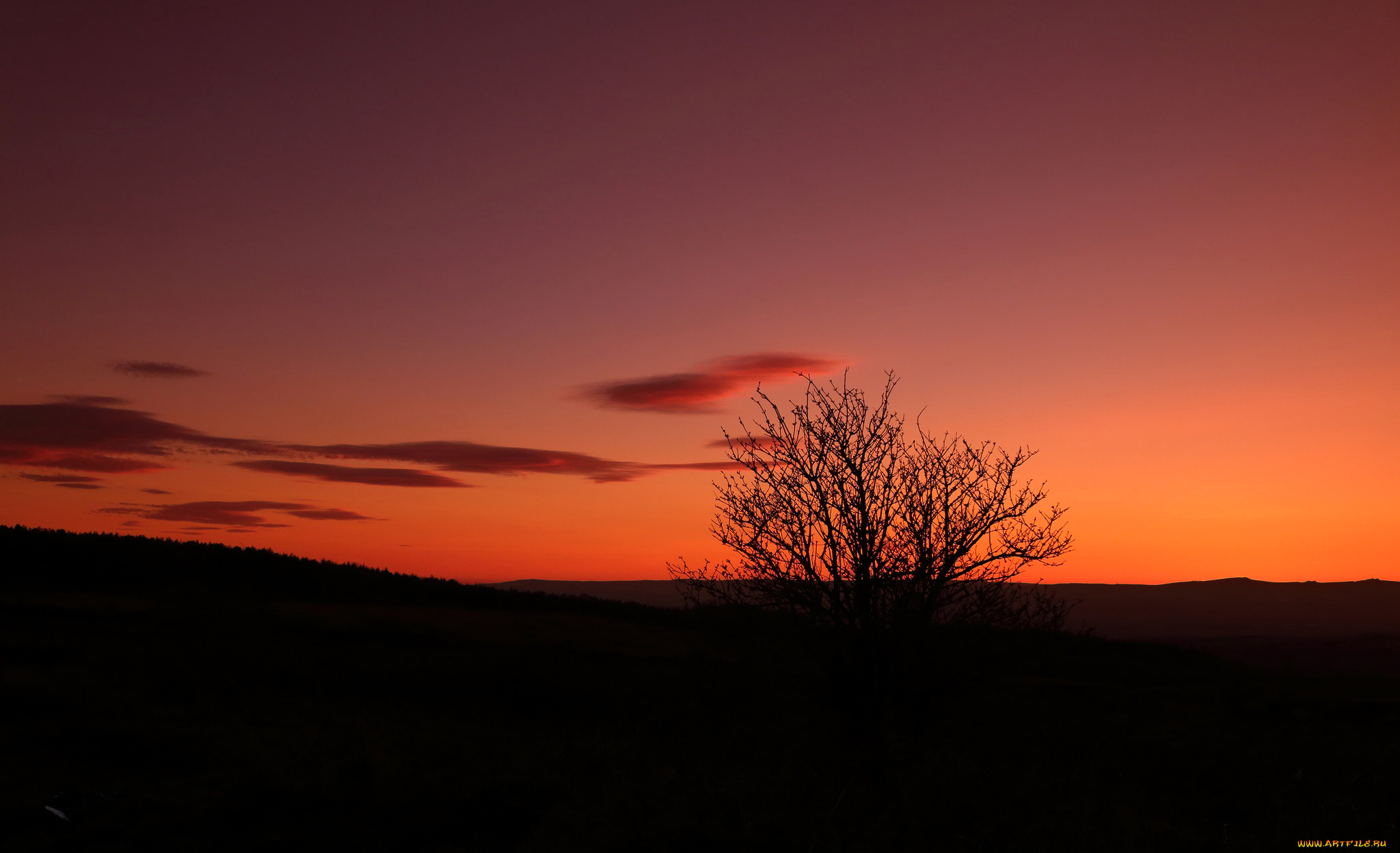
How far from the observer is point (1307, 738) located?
19.4 m

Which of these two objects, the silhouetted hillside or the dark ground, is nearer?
the dark ground

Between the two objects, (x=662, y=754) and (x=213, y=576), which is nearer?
(x=662, y=754)

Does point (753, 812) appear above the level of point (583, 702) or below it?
above

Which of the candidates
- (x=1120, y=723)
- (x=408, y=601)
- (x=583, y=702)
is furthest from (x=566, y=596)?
(x=1120, y=723)

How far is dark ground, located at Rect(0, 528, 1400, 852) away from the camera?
926 cm

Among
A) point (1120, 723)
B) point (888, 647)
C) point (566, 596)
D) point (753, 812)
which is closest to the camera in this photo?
point (753, 812)

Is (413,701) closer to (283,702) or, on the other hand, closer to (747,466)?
(283,702)

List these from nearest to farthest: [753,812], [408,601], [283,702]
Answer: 1. [753,812]
2. [283,702]
3. [408,601]

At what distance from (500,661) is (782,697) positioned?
2001cm

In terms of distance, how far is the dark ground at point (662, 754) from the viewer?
30.4ft

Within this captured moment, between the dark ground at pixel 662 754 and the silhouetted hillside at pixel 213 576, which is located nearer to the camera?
the dark ground at pixel 662 754

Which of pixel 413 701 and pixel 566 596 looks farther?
pixel 566 596

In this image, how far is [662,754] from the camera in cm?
1450

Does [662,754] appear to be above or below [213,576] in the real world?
below
